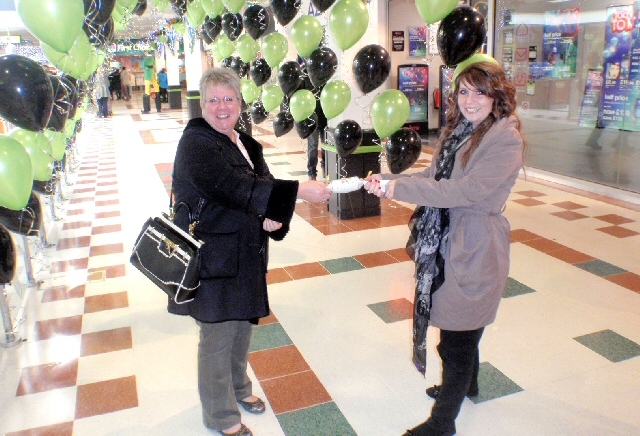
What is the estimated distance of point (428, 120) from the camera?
9.56 metres

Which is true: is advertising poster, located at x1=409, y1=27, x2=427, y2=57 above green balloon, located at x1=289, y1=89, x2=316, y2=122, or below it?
above

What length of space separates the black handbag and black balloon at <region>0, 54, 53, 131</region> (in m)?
0.87

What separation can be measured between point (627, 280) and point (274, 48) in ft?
10.1

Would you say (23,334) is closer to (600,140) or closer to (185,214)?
(185,214)

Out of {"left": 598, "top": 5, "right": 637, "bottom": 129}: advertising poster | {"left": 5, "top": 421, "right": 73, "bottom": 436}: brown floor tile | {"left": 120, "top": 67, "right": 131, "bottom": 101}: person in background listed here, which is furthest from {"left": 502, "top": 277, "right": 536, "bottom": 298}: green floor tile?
{"left": 120, "top": 67, "right": 131, "bottom": 101}: person in background

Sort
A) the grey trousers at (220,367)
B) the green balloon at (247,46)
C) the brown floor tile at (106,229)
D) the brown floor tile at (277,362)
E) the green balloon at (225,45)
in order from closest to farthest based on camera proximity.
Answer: the grey trousers at (220,367), the brown floor tile at (277,362), the brown floor tile at (106,229), the green balloon at (247,46), the green balloon at (225,45)

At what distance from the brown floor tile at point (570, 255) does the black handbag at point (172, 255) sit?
119 inches

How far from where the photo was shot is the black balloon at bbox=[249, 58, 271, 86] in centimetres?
501

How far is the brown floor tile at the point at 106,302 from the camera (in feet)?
10.7

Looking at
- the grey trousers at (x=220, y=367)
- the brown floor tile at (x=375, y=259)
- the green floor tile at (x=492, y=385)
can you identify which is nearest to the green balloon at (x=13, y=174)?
the grey trousers at (x=220, y=367)

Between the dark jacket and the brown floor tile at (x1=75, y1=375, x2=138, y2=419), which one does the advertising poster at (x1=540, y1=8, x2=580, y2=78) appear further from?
the brown floor tile at (x1=75, y1=375, x2=138, y2=419)

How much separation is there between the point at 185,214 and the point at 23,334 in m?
1.83

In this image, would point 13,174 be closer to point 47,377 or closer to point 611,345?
point 47,377

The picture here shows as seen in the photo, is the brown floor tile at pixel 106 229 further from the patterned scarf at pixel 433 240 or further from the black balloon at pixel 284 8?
the patterned scarf at pixel 433 240
